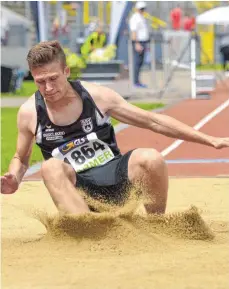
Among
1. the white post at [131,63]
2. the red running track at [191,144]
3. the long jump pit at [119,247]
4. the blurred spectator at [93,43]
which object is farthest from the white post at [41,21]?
the long jump pit at [119,247]

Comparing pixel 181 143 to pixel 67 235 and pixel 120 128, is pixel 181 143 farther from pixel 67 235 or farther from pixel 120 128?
pixel 67 235

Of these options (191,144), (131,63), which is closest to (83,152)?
(191,144)

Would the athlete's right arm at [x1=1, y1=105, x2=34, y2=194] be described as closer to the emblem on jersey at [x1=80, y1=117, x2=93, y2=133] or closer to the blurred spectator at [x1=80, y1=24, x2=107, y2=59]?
the emblem on jersey at [x1=80, y1=117, x2=93, y2=133]

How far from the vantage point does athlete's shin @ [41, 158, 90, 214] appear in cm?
564

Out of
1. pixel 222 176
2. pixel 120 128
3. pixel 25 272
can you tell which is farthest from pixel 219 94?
pixel 25 272

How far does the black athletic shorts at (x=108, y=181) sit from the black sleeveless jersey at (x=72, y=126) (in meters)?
0.18

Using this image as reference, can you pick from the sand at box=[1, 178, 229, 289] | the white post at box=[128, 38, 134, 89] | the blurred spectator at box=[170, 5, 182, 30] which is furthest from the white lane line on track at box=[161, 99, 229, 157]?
the blurred spectator at box=[170, 5, 182, 30]

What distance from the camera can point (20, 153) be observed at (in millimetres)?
6016

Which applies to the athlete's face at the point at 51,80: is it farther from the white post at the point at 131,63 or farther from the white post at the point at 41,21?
the white post at the point at 41,21

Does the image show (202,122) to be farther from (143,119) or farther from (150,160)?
(150,160)

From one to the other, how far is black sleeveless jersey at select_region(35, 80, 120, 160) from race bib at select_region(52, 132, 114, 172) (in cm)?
3

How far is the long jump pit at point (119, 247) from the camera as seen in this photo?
4566 mm

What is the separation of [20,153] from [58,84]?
554 mm

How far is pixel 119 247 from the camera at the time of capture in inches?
215
